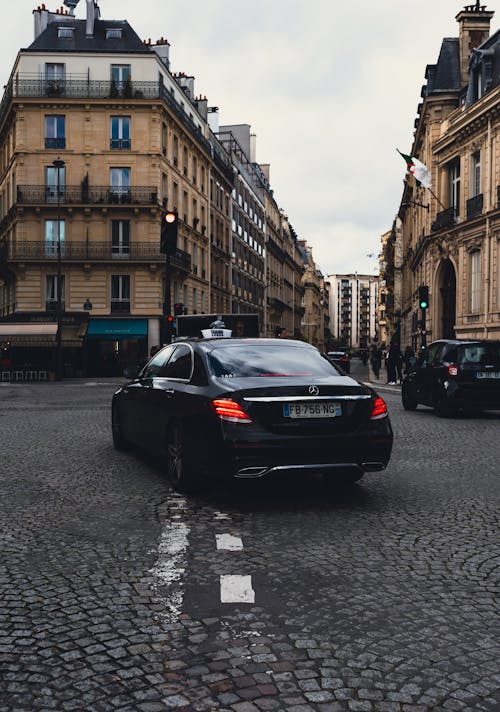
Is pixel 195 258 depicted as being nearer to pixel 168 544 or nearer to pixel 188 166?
pixel 188 166

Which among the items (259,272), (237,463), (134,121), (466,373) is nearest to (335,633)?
(237,463)

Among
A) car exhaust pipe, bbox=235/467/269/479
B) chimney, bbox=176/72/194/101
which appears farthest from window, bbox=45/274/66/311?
car exhaust pipe, bbox=235/467/269/479

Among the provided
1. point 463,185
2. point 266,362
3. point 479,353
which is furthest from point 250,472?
point 463,185

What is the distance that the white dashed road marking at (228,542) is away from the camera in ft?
17.1

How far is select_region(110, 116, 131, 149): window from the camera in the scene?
45500mm

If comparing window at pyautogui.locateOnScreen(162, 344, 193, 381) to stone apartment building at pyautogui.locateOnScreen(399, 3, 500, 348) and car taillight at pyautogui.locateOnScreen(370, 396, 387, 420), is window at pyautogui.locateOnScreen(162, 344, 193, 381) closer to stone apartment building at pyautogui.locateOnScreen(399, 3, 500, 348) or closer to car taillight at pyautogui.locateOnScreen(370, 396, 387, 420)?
car taillight at pyautogui.locateOnScreen(370, 396, 387, 420)

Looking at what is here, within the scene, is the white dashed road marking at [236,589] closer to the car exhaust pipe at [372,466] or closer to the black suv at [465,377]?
the car exhaust pipe at [372,466]

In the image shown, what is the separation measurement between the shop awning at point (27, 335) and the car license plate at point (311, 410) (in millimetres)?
34916

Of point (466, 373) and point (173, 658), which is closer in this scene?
point (173, 658)

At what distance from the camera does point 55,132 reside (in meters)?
45.2

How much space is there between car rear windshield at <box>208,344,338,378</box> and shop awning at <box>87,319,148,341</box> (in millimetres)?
37816

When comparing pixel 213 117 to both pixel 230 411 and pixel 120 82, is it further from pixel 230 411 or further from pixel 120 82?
pixel 230 411

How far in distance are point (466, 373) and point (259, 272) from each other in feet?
213

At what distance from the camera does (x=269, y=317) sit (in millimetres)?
85688
